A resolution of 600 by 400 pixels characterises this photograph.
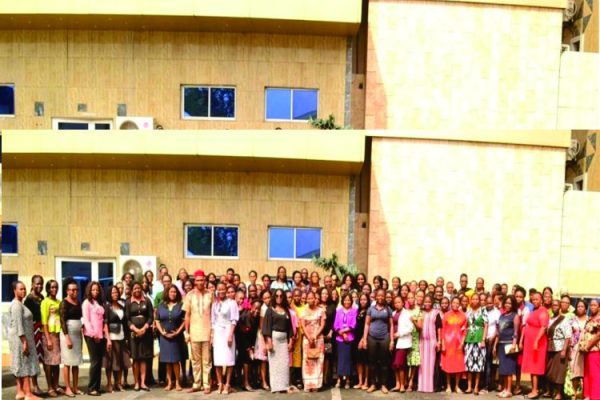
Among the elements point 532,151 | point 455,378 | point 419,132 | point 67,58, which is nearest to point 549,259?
point 532,151

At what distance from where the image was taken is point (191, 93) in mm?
13305

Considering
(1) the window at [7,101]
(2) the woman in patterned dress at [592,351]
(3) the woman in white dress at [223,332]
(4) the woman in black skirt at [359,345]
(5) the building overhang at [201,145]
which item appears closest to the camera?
(2) the woman in patterned dress at [592,351]

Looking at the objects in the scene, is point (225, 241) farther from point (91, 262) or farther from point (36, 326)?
point (36, 326)

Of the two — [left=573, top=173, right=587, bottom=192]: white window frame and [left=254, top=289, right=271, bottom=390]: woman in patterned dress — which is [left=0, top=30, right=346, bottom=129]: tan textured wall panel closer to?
[left=254, top=289, right=271, bottom=390]: woman in patterned dress

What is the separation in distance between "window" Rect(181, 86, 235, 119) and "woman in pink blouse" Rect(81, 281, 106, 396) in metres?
6.64

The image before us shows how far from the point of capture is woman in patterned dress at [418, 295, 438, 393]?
8.09 metres

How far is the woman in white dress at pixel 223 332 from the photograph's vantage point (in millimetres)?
7934

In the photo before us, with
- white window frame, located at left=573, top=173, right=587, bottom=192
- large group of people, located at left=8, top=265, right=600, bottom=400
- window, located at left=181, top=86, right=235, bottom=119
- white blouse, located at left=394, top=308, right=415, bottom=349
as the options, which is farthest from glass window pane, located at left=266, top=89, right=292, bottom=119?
white window frame, located at left=573, top=173, right=587, bottom=192

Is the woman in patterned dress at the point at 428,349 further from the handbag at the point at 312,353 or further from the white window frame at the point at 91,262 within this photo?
the white window frame at the point at 91,262

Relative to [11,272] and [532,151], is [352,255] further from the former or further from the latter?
[11,272]

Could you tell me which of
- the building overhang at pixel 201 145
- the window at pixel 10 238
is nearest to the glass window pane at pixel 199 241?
the building overhang at pixel 201 145

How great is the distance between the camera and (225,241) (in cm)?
1323

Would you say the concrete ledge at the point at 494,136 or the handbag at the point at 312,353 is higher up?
the concrete ledge at the point at 494,136

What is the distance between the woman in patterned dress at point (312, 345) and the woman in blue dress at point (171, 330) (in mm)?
2043
